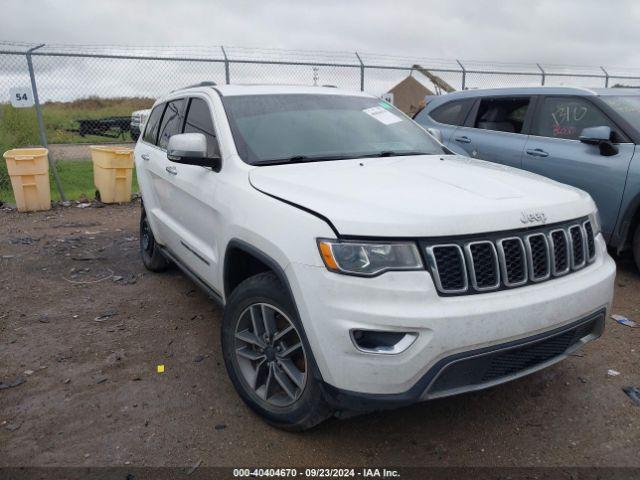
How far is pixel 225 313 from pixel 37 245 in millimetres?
4777

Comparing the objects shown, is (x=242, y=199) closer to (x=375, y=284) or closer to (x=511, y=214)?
(x=375, y=284)

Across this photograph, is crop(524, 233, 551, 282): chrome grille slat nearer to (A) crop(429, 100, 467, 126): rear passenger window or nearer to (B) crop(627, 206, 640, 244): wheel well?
(B) crop(627, 206, 640, 244): wheel well

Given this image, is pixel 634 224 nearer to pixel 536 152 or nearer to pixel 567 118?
pixel 536 152

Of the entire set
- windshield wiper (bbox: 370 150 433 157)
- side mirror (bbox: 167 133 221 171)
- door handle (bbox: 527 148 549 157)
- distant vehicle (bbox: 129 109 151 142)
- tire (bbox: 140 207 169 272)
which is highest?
side mirror (bbox: 167 133 221 171)

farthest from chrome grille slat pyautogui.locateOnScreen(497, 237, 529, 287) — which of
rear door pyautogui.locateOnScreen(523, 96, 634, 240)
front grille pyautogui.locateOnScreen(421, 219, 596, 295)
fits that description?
rear door pyautogui.locateOnScreen(523, 96, 634, 240)

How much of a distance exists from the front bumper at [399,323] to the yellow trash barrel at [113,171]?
7250 millimetres

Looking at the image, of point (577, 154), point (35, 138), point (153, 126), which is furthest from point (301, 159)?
point (35, 138)

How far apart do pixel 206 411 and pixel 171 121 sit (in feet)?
8.41

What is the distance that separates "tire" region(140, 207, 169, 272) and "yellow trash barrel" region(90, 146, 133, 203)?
12.2ft

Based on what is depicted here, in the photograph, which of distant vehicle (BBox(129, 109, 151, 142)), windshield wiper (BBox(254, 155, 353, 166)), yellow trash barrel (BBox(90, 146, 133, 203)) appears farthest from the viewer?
distant vehicle (BBox(129, 109, 151, 142))

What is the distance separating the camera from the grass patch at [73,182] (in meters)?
10.2

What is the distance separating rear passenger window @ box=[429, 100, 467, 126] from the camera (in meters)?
6.57

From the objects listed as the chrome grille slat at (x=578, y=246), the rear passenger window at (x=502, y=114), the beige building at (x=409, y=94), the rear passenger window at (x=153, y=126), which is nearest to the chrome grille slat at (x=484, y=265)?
the chrome grille slat at (x=578, y=246)

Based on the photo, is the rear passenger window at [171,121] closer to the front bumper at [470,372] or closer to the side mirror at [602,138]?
the front bumper at [470,372]
